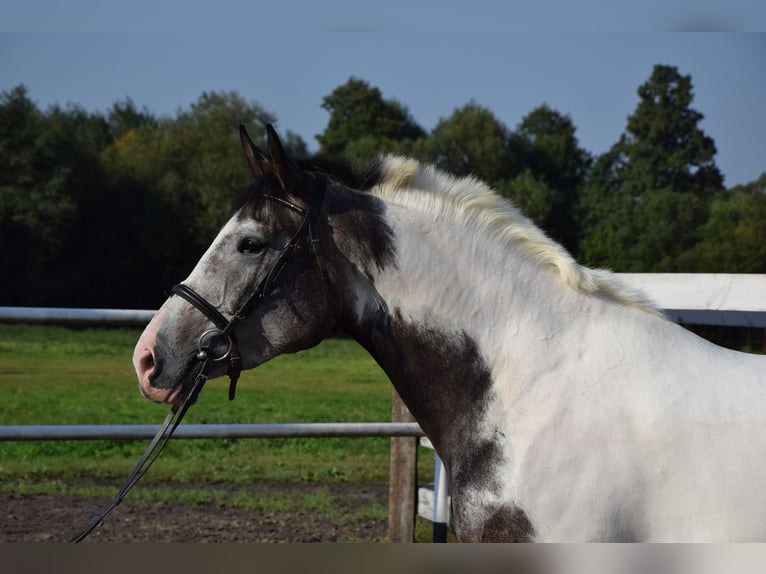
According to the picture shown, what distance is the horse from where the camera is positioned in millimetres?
2297

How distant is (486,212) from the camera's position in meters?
2.74

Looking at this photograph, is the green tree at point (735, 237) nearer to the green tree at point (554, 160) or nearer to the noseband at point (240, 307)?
the green tree at point (554, 160)

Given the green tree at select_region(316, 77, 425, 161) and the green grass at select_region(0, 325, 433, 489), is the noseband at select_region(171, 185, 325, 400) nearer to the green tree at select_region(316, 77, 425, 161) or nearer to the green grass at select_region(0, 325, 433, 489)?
the green grass at select_region(0, 325, 433, 489)

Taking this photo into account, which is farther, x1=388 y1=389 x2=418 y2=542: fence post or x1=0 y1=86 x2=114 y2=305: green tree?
x1=0 y1=86 x2=114 y2=305: green tree

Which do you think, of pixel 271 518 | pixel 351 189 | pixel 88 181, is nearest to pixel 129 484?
pixel 351 189

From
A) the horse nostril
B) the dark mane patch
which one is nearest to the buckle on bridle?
the horse nostril

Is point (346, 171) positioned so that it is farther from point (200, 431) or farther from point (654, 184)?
point (654, 184)

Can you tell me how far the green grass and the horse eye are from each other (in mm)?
4065

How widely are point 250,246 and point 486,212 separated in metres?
0.79

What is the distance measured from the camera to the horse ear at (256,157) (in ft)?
9.31

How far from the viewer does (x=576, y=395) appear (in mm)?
2398

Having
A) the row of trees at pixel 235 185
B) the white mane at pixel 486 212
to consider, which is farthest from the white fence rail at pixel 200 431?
the row of trees at pixel 235 185

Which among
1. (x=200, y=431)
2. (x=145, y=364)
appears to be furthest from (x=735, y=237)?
(x=145, y=364)

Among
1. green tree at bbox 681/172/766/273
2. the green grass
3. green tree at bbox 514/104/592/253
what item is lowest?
the green grass
